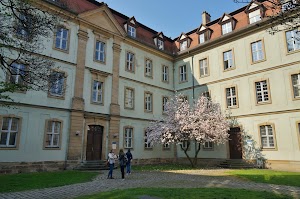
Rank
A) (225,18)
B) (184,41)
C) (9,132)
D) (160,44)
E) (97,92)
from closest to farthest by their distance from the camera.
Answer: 1. (9,132)
2. (97,92)
3. (225,18)
4. (160,44)
5. (184,41)

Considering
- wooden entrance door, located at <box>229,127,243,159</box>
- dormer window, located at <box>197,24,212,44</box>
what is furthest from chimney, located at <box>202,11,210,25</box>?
wooden entrance door, located at <box>229,127,243,159</box>

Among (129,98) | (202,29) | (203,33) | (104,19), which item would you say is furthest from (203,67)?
(104,19)

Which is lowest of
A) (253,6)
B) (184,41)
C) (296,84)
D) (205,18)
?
(296,84)

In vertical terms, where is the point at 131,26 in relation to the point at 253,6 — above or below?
below

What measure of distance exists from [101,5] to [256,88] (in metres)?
16.5

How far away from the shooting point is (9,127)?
1592cm

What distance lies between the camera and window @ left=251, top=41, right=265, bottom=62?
71.0ft

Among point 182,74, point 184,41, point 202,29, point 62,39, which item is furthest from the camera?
point 184,41

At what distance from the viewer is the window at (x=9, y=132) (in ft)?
50.9

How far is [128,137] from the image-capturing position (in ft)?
76.0

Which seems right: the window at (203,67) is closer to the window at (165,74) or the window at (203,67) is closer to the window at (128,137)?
the window at (165,74)

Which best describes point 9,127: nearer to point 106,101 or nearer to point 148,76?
point 106,101

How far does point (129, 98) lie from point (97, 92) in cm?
380

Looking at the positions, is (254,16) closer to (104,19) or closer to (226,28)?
(226,28)
